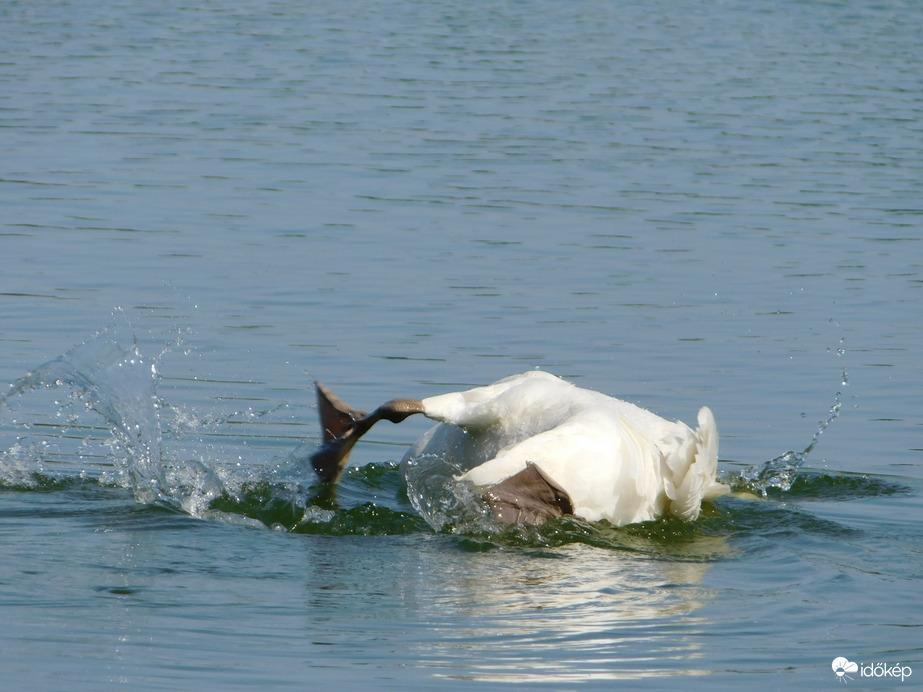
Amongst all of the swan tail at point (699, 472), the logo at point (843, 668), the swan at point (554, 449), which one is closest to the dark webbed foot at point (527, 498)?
the swan at point (554, 449)

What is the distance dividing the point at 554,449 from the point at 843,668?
180 cm

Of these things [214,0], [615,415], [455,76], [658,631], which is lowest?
[658,631]

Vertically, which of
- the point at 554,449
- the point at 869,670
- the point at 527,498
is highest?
the point at 554,449

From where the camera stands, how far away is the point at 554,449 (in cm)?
674

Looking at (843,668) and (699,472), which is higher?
(699,472)

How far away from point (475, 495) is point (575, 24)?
21.4 metres

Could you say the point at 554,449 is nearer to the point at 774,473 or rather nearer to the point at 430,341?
the point at 774,473

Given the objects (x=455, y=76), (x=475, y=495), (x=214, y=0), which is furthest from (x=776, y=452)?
(x=214, y=0)

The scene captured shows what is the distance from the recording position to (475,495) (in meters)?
6.70

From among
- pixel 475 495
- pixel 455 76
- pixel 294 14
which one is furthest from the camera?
pixel 294 14

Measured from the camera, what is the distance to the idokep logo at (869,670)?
5238 millimetres

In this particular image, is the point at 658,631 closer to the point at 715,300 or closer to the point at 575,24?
the point at 715,300

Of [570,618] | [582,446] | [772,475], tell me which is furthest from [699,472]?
[570,618]

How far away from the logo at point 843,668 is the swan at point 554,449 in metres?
1.58
